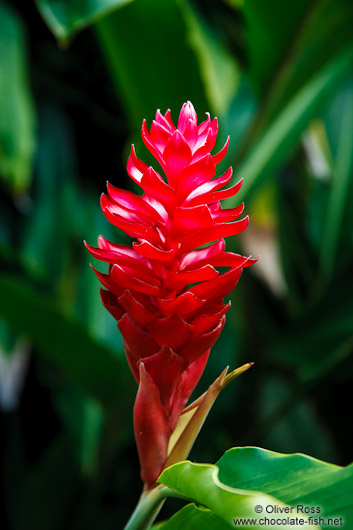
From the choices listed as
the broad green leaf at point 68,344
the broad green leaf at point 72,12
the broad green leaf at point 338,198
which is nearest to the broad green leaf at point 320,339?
the broad green leaf at point 338,198

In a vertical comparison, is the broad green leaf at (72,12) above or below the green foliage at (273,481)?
above

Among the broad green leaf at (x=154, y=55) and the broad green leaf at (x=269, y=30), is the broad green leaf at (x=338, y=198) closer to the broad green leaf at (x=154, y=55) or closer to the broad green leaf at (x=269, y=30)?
the broad green leaf at (x=269, y=30)

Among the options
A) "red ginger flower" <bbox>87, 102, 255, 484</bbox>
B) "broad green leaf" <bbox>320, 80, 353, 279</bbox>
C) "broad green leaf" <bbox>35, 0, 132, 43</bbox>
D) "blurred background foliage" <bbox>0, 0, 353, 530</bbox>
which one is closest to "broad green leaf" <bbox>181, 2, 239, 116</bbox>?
"blurred background foliage" <bbox>0, 0, 353, 530</bbox>

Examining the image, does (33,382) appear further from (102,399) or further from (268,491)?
(268,491)

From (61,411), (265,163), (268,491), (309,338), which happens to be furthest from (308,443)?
(268,491)

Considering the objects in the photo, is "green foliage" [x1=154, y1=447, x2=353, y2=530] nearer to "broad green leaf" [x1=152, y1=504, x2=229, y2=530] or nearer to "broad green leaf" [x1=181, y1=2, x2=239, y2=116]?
"broad green leaf" [x1=152, y1=504, x2=229, y2=530]

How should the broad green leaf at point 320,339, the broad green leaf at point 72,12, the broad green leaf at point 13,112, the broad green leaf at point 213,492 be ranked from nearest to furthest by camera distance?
1. the broad green leaf at point 213,492
2. the broad green leaf at point 72,12
3. the broad green leaf at point 320,339
4. the broad green leaf at point 13,112
